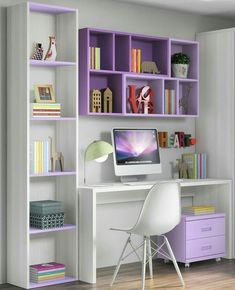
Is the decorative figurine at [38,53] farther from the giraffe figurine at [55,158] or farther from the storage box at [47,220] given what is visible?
the storage box at [47,220]

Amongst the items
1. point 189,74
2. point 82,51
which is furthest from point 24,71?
point 189,74

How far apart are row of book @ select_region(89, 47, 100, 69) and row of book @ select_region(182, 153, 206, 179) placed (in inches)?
56.2

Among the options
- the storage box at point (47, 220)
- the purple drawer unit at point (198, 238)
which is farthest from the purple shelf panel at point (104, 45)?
the purple drawer unit at point (198, 238)

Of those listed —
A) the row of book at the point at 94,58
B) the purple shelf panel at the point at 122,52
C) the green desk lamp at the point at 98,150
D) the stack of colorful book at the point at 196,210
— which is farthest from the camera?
the stack of colorful book at the point at 196,210

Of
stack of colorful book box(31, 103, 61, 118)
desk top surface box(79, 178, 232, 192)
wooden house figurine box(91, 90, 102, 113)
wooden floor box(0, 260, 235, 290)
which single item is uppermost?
wooden house figurine box(91, 90, 102, 113)

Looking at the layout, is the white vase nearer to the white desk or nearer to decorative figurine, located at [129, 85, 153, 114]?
decorative figurine, located at [129, 85, 153, 114]

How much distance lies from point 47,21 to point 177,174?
2066 mm

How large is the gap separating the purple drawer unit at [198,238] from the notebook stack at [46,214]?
1.24 meters

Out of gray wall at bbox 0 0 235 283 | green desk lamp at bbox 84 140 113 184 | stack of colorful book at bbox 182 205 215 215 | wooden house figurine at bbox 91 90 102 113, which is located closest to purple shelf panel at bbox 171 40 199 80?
gray wall at bbox 0 0 235 283

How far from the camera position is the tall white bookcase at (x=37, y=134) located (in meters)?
5.12

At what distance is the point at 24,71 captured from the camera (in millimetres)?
5113

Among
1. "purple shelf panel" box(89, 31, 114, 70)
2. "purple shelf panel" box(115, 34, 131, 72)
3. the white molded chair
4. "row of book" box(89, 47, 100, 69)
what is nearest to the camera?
the white molded chair

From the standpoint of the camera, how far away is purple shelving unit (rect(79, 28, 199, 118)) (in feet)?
18.7

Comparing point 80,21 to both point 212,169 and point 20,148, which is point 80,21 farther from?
point 212,169
